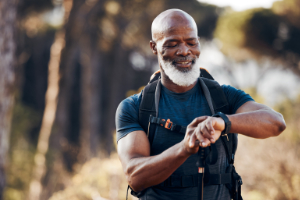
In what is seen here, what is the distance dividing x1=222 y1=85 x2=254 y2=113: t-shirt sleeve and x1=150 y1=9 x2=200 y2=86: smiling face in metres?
0.24

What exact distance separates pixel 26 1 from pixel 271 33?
11.4m

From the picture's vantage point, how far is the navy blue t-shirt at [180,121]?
2160mm

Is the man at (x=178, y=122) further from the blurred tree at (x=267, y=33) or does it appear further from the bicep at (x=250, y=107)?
the blurred tree at (x=267, y=33)

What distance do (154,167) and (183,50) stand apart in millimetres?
816

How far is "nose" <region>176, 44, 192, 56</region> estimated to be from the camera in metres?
2.32

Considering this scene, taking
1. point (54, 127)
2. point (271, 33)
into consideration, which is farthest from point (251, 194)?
point (271, 33)

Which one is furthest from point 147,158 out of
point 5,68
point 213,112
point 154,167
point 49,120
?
point 49,120

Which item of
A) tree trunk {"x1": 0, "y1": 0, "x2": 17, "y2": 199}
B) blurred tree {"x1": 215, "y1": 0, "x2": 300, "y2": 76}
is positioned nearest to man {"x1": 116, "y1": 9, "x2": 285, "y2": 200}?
tree trunk {"x1": 0, "y1": 0, "x2": 17, "y2": 199}

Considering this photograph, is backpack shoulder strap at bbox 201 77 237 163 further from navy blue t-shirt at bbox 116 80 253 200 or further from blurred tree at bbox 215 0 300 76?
blurred tree at bbox 215 0 300 76

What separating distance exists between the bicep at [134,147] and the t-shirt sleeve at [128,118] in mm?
43

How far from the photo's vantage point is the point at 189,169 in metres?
2.16

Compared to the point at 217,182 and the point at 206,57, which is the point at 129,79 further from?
the point at 217,182

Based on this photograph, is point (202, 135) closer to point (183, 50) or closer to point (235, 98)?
point (235, 98)

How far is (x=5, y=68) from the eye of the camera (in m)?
6.86
